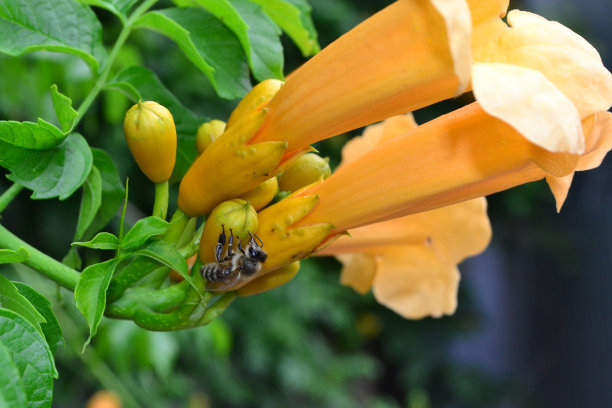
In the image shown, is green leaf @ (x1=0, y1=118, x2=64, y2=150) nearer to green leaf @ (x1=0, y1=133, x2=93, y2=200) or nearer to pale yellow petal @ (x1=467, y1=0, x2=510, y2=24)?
green leaf @ (x1=0, y1=133, x2=93, y2=200)

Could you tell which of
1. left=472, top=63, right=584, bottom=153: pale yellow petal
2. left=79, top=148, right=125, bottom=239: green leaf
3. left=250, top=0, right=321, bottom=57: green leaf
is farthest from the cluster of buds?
left=250, top=0, right=321, bottom=57: green leaf

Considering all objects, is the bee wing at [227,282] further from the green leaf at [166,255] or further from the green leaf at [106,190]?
the green leaf at [106,190]

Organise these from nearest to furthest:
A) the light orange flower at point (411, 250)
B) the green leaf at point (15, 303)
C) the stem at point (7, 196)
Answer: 1. the green leaf at point (15, 303)
2. the stem at point (7, 196)
3. the light orange flower at point (411, 250)

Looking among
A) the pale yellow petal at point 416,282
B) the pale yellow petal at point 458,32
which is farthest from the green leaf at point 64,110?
the pale yellow petal at point 416,282

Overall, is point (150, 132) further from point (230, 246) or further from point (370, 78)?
point (370, 78)

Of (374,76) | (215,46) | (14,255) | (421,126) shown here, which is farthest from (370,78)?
(14,255)

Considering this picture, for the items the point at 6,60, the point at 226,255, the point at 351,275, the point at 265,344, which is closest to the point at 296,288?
the point at 265,344
